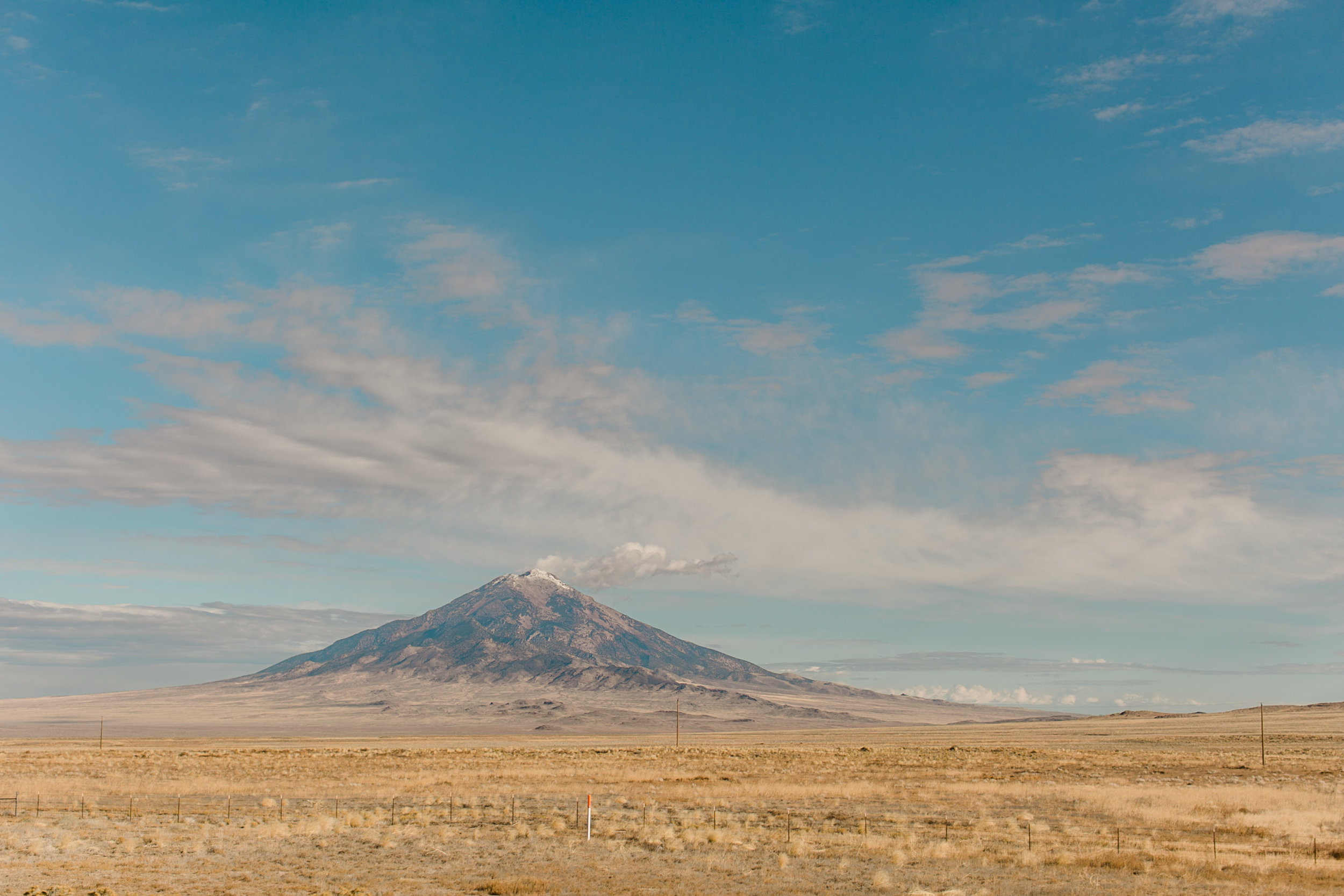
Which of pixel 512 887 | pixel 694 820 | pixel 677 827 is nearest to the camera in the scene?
pixel 512 887

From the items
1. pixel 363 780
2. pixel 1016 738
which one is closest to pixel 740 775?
pixel 363 780

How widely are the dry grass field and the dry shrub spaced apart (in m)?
0.08

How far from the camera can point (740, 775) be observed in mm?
57594

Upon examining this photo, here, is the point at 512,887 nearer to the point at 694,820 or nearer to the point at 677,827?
the point at 677,827

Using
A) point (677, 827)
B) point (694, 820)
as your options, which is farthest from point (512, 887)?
point (694, 820)

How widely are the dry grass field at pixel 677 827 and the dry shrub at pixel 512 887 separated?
0.28 ft

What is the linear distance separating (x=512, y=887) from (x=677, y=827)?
12077mm

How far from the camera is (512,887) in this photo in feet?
73.0

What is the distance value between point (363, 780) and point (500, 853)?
95.5 feet

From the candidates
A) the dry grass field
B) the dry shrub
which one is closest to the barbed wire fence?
the dry grass field

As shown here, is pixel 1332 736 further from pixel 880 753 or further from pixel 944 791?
pixel 944 791

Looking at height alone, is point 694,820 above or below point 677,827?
below

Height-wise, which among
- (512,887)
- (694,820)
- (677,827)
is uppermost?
(512,887)

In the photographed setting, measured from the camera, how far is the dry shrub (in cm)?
2186
